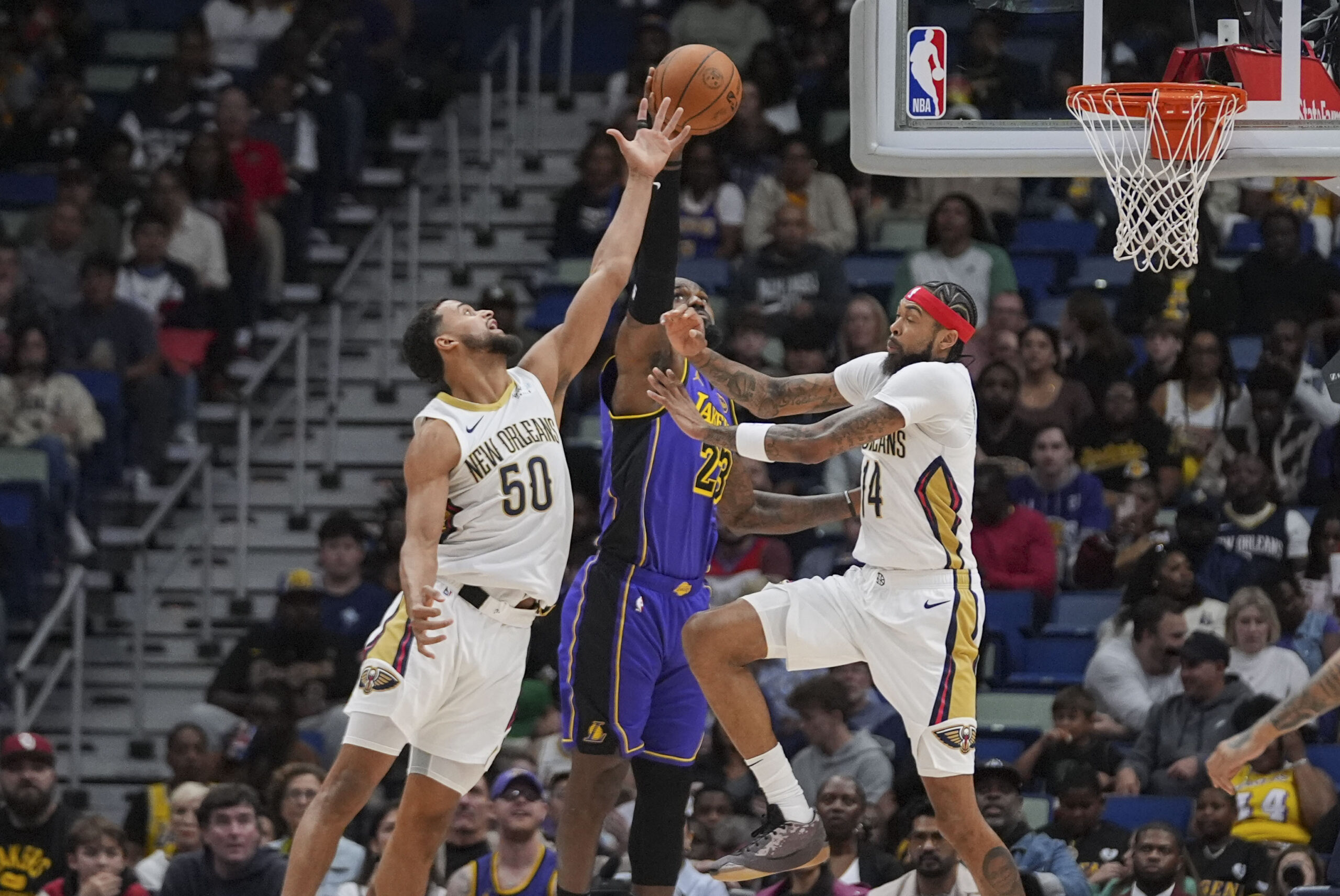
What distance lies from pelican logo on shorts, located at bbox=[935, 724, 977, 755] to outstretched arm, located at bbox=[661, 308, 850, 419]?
1.34 m

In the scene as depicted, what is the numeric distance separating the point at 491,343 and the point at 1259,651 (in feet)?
17.2

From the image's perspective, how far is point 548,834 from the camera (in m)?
11.8

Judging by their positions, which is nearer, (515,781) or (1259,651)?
(515,781)

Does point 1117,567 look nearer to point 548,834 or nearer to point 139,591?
point 548,834

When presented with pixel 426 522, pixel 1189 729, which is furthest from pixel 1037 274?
pixel 426 522

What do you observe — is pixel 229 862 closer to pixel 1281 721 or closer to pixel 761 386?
pixel 761 386

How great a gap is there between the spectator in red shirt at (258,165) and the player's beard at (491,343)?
8413 millimetres

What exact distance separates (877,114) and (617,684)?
95.8 inches

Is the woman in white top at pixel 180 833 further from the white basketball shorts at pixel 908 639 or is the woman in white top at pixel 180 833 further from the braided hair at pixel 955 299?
the braided hair at pixel 955 299

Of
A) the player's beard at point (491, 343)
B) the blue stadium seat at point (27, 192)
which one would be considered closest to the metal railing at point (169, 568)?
the blue stadium seat at point (27, 192)

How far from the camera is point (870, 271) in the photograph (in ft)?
48.3

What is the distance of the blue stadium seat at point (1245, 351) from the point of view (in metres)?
13.6

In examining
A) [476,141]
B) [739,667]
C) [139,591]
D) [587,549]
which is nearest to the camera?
[739,667]

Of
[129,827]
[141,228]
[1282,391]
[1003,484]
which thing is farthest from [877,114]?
[141,228]
